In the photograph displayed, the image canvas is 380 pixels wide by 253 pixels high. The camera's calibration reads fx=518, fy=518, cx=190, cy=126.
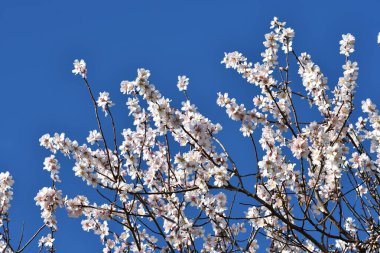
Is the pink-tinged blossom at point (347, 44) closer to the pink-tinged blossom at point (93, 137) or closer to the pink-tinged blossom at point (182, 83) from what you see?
the pink-tinged blossom at point (182, 83)

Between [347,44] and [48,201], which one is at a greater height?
[347,44]

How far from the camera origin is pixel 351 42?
631 centimetres

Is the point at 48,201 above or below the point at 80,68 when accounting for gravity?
below

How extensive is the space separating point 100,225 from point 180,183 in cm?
144

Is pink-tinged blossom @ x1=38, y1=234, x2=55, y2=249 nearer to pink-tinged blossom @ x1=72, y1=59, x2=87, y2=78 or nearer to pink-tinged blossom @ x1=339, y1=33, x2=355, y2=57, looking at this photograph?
pink-tinged blossom @ x1=72, y1=59, x2=87, y2=78

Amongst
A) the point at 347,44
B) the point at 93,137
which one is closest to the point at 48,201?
the point at 93,137

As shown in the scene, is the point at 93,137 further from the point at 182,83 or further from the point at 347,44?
the point at 347,44

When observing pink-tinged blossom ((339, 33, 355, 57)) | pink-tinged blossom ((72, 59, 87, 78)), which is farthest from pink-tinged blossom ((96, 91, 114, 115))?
pink-tinged blossom ((339, 33, 355, 57))

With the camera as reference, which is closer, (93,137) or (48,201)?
(48,201)

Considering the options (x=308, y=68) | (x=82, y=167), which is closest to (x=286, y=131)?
(x=308, y=68)

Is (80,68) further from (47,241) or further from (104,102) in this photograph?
(47,241)

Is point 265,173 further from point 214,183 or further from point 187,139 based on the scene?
point 187,139

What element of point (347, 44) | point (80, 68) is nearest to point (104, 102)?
point (80, 68)

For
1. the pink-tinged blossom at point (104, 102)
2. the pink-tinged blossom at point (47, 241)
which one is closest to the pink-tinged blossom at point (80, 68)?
the pink-tinged blossom at point (104, 102)
